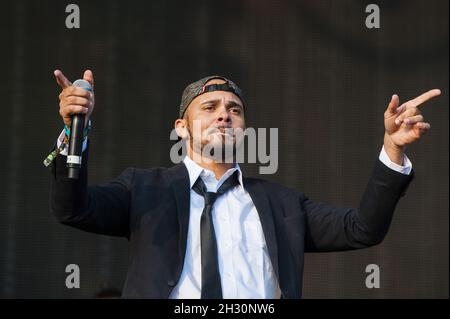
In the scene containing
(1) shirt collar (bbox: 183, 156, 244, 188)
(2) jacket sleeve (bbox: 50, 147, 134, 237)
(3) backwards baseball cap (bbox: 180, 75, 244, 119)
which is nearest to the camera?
(2) jacket sleeve (bbox: 50, 147, 134, 237)

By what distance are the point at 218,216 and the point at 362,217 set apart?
0.44 meters

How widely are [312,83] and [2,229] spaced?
1.65m

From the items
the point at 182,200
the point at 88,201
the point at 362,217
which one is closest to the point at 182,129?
the point at 182,200

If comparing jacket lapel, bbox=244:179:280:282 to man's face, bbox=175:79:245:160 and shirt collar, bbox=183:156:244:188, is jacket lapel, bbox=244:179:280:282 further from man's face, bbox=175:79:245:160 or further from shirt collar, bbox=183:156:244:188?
man's face, bbox=175:79:245:160

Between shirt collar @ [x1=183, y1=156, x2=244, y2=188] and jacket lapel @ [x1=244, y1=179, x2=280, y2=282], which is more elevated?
shirt collar @ [x1=183, y1=156, x2=244, y2=188]

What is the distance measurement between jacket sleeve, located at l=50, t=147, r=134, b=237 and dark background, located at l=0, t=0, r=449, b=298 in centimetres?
144

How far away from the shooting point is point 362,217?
95.8 inches

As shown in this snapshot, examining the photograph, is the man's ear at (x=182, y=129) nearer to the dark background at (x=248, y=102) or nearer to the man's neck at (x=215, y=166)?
the man's neck at (x=215, y=166)

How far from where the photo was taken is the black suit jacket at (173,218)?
2227 mm

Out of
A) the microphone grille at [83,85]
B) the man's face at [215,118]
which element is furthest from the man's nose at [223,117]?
the microphone grille at [83,85]

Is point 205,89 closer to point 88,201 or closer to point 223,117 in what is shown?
point 223,117

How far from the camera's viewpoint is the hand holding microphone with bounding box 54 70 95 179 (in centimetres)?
203

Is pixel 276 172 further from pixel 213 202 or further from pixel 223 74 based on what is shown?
pixel 213 202

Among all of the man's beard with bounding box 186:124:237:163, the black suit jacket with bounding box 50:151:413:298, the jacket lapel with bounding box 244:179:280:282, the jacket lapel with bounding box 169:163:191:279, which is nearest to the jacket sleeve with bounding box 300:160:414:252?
the black suit jacket with bounding box 50:151:413:298
